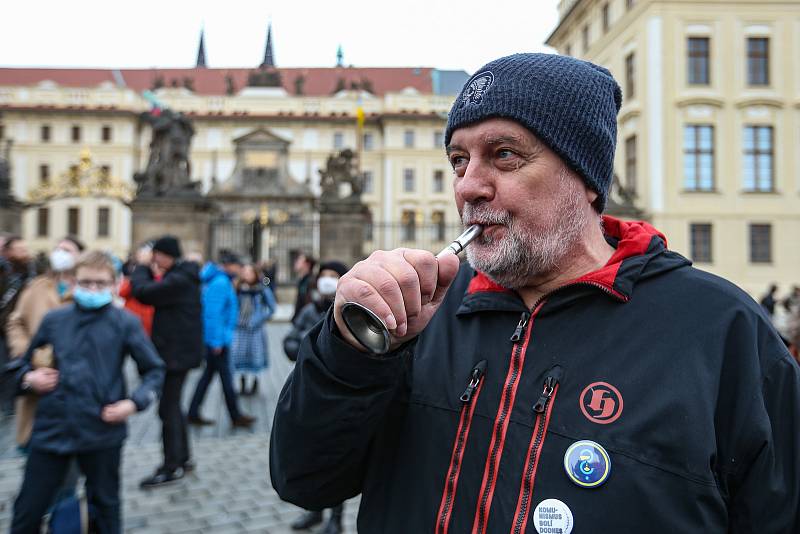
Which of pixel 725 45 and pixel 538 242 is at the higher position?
pixel 725 45

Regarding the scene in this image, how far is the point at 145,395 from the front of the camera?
3674 mm

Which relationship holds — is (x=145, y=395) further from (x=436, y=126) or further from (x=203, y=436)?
(x=436, y=126)

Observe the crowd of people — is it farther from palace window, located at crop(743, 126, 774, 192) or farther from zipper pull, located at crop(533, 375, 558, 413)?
palace window, located at crop(743, 126, 774, 192)

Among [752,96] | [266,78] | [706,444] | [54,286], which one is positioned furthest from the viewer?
[266,78]

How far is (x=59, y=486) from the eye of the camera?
3359 mm

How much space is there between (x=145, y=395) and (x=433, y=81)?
2386 inches

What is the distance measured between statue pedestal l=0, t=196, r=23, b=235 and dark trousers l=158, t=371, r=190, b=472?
13098 millimetres

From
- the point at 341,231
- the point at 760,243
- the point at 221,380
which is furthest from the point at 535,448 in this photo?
the point at 760,243

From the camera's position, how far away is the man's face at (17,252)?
6070 millimetres

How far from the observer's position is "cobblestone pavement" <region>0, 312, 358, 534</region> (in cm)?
443

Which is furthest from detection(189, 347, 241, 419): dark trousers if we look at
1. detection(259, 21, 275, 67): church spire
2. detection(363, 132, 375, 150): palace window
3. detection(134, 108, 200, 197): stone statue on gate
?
detection(259, 21, 275, 67): church spire

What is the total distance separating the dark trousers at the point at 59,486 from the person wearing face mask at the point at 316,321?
135 centimetres

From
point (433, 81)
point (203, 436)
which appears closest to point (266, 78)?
point (433, 81)

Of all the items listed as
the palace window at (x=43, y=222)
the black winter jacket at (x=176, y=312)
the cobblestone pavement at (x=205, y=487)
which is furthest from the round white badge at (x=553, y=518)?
the palace window at (x=43, y=222)
